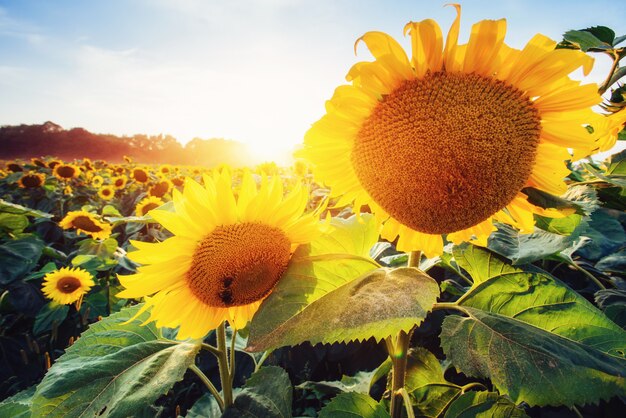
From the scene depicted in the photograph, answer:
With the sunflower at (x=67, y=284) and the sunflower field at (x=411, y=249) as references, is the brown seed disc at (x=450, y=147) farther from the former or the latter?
the sunflower at (x=67, y=284)

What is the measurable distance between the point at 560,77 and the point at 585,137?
185mm

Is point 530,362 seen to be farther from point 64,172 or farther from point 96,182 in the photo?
point 96,182

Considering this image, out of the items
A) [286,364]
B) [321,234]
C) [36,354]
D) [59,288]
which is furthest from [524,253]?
[36,354]

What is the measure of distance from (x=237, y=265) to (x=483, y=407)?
2.60ft

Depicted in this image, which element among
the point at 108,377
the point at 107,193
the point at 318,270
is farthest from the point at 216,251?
the point at 107,193

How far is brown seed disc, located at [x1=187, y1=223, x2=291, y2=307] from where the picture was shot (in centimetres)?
100

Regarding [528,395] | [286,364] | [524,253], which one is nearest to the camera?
[528,395]

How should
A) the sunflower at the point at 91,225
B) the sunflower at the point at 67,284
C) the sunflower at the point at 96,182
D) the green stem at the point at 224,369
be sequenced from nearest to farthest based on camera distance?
1. the green stem at the point at 224,369
2. the sunflower at the point at 67,284
3. the sunflower at the point at 91,225
4. the sunflower at the point at 96,182

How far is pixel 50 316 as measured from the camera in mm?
3109

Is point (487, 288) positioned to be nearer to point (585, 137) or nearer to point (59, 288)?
point (585, 137)

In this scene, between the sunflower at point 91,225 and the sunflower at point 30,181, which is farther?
the sunflower at point 30,181

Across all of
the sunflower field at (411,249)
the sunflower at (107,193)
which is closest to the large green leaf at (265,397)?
the sunflower field at (411,249)

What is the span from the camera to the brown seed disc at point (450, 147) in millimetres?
853

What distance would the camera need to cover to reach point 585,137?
38.6 inches
